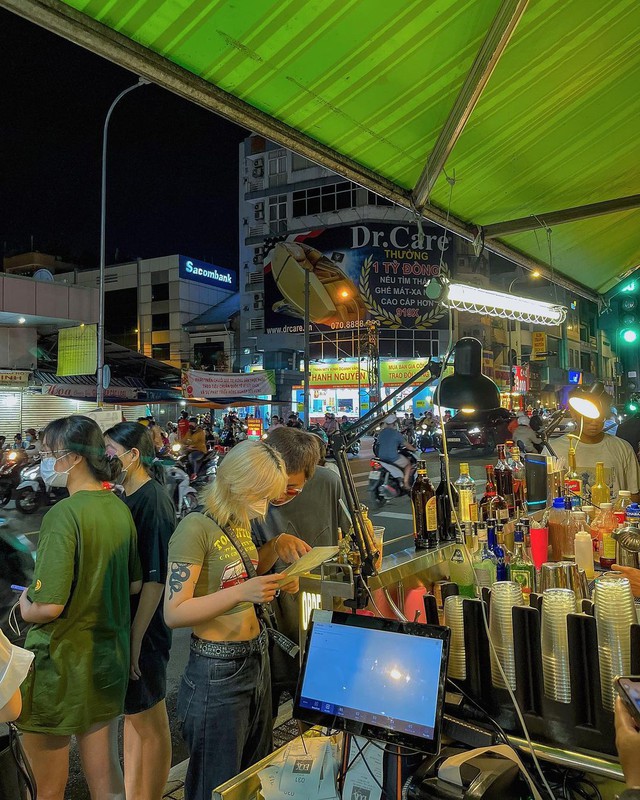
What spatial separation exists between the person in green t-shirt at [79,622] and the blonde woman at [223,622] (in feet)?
1.81

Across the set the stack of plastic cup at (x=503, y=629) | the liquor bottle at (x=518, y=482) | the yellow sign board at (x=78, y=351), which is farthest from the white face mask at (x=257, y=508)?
the yellow sign board at (x=78, y=351)

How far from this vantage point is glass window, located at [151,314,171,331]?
51.3 meters

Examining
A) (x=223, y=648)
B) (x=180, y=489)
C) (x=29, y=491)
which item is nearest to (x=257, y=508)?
(x=223, y=648)

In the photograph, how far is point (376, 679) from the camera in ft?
5.54

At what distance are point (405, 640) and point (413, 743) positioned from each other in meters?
0.26

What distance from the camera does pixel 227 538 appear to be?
2.51m

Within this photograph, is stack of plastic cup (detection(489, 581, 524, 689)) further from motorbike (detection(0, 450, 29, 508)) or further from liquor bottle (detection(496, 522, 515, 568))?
motorbike (detection(0, 450, 29, 508))

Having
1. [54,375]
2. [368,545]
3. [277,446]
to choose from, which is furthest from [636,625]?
[54,375]

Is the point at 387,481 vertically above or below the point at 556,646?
below

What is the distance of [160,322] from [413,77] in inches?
2007

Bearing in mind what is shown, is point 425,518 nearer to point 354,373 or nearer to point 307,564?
point 307,564

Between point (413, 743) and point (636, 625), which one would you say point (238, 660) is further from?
point (636, 625)

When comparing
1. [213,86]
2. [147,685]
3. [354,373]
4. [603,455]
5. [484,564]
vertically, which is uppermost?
[354,373]

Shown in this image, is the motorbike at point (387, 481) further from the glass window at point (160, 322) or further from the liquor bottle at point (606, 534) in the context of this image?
the glass window at point (160, 322)
